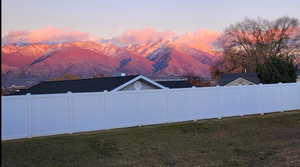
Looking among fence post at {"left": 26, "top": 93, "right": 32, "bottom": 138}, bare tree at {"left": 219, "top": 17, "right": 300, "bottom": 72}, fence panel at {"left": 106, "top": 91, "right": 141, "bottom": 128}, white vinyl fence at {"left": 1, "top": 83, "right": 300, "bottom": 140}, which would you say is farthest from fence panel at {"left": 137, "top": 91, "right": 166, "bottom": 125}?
bare tree at {"left": 219, "top": 17, "right": 300, "bottom": 72}

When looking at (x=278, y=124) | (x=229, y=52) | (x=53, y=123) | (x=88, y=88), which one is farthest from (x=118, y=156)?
(x=229, y=52)

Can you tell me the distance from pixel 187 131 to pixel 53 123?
5.14m

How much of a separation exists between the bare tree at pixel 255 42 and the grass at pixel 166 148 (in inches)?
2206

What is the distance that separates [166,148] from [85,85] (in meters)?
15.8

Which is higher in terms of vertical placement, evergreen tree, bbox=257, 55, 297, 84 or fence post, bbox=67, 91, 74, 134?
evergreen tree, bbox=257, 55, 297, 84

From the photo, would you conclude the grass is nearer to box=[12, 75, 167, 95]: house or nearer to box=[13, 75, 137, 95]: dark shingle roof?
box=[12, 75, 167, 95]: house

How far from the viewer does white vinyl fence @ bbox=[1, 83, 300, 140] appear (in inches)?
585

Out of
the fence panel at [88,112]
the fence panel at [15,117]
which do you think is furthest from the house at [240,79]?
the fence panel at [15,117]

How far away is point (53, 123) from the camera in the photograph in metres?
15.6

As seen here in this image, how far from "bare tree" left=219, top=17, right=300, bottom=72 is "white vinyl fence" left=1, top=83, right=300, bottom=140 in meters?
48.6

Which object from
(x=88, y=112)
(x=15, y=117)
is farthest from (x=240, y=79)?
(x=15, y=117)

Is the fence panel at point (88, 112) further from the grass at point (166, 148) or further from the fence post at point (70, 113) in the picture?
the grass at point (166, 148)

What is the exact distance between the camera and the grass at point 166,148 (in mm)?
11430

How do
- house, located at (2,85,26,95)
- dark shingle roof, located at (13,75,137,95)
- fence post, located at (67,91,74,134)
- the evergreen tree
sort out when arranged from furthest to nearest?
house, located at (2,85,26,95), the evergreen tree, dark shingle roof, located at (13,75,137,95), fence post, located at (67,91,74,134)
